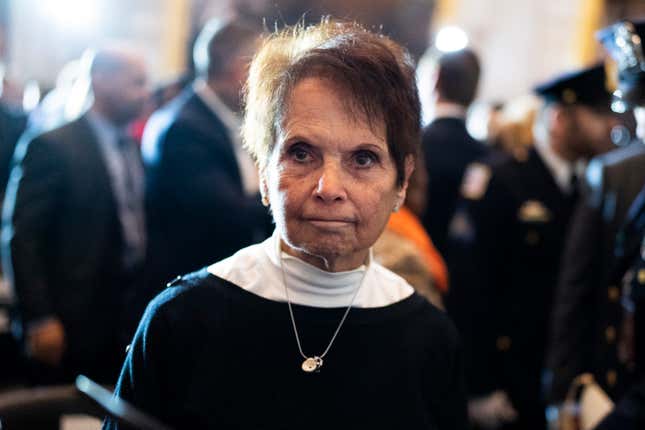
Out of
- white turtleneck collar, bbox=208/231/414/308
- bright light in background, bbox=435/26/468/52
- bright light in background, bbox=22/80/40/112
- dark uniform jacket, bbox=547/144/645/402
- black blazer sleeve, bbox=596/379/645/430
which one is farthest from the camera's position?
bright light in background, bbox=435/26/468/52

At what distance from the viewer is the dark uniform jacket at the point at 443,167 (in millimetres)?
4152

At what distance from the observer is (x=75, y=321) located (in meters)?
3.72

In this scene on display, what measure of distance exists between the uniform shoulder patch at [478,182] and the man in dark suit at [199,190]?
4.57ft

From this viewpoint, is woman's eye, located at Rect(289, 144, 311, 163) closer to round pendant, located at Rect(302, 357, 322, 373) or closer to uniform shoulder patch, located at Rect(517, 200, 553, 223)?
round pendant, located at Rect(302, 357, 322, 373)

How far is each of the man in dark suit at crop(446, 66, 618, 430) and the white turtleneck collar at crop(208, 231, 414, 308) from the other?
8.92 feet

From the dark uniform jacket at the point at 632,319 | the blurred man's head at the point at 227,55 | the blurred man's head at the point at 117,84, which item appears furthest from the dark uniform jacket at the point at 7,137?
the dark uniform jacket at the point at 632,319

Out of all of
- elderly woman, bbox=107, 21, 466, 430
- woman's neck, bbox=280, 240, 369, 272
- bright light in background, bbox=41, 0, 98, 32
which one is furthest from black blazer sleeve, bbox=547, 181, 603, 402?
bright light in background, bbox=41, 0, 98, 32

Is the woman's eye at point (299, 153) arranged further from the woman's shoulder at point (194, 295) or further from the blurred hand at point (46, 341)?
the blurred hand at point (46, 341)

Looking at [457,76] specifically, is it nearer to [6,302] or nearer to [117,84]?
[117,84]

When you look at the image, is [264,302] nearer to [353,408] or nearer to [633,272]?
[353,408]

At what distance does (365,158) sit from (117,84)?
273cm

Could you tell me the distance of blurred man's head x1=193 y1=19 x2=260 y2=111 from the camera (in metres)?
3.65

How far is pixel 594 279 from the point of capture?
3.64 metres

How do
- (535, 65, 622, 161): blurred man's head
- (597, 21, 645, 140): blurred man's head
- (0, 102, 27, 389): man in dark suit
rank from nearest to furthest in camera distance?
(597, 21, 645, 140): blurred man's head → (535, 65, 622, 161): blurred man's head → (0, 102, 27, 389): man in dark suit
